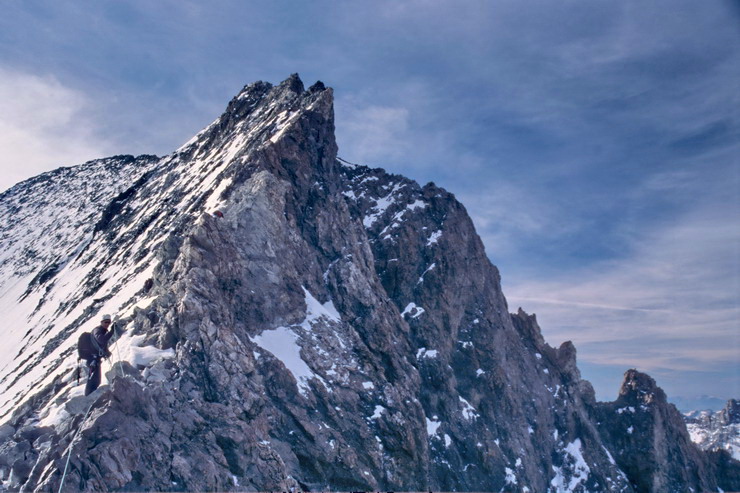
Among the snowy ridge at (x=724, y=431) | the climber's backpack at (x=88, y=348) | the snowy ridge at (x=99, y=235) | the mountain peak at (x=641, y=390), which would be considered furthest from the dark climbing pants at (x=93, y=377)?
the snowy ridge at (x=724, y=431)

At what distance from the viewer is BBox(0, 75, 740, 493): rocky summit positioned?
24.3 meters

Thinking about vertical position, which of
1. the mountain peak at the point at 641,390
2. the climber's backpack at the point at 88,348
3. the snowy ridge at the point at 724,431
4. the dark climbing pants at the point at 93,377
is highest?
the snowy ridge at the point at 724,431

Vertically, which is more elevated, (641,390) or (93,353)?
(641,390)

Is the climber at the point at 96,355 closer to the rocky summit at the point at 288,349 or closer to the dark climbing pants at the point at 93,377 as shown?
the dark climbing pants at the point at 93,377

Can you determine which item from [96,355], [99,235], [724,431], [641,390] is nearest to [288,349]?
[96,355]

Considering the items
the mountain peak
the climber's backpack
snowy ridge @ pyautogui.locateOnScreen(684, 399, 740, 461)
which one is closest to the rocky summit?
the mountain peak

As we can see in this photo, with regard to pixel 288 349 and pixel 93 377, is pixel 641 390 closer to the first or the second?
pixel 288 349

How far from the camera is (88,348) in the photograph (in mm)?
23891

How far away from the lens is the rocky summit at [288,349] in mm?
24328

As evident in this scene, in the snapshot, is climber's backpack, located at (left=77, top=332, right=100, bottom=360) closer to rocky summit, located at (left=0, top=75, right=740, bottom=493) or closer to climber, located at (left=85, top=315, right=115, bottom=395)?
climber, located at (left=85, top=315, right=115, bottom=395)

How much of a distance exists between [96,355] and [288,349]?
13.6 m

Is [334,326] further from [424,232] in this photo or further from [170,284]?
[424,232]

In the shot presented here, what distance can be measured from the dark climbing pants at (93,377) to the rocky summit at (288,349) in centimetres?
49

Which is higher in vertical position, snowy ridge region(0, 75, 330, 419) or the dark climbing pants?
snowy ridge region(0, 75, 330, 419)
